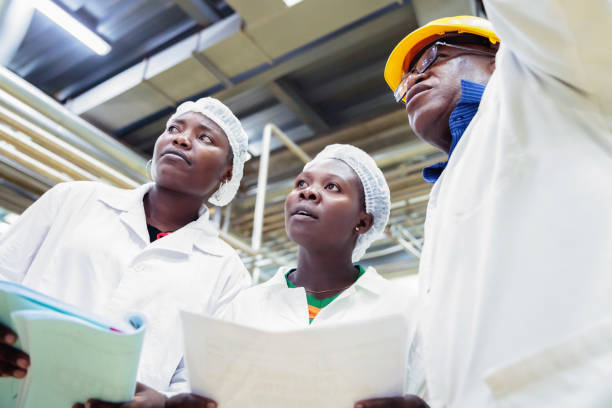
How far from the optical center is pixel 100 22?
3975mm

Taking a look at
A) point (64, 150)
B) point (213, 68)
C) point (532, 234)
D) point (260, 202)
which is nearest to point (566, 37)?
point (532, 234)

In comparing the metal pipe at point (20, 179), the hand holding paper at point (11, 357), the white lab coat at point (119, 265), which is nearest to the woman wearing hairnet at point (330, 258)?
the white lab coat at point (119, 265)

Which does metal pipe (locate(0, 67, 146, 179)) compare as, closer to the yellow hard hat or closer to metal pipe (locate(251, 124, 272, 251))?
metal pipe (locate(251, 124, 272, 251))

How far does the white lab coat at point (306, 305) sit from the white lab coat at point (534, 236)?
0.39 m

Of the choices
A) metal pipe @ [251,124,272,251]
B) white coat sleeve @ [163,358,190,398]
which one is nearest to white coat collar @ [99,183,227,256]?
white coat sleeve @ [163,358,190,398]

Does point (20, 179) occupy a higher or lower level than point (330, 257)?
higher

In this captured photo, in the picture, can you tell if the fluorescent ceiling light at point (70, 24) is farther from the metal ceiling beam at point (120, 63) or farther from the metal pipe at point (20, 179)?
the metal pipe at point (20, 179)

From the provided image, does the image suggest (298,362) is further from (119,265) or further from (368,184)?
(368,184)

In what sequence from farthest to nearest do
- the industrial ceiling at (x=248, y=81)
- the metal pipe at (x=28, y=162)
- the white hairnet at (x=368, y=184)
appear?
the industrial ceiling at (x=248, y=81) < the metal pipe at (x=28, y=162) < the white hairnet at (x=368, y=184)

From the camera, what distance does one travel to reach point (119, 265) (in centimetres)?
156

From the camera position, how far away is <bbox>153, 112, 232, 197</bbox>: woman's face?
1.77 meters

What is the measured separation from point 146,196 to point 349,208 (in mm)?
813

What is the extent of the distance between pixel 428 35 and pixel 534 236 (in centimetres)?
107

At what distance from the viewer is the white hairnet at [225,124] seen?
6.49 feet
